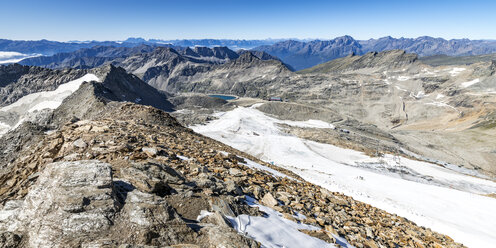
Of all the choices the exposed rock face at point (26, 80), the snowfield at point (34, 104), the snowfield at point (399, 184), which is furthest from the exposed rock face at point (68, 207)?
the exposed rock face at point (26, 80)

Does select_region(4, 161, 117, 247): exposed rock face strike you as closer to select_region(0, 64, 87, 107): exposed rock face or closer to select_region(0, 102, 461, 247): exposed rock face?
select_region(0, 102, 461, 247): exposed rock face

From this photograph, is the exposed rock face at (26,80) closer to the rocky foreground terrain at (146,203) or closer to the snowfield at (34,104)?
the snowfield at (34,104)

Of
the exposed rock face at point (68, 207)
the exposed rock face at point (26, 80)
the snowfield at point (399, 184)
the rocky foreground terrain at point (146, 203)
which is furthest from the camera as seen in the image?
the exposed rock face at point (26, 80)

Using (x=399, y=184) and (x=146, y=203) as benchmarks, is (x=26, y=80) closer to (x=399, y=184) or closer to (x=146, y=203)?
(x=146, y=203)

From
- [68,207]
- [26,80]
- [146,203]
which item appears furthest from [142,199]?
[26,80]

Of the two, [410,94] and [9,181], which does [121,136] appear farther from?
[410,94]

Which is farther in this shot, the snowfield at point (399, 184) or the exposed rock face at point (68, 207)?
the snowfield at point (399, 184)
